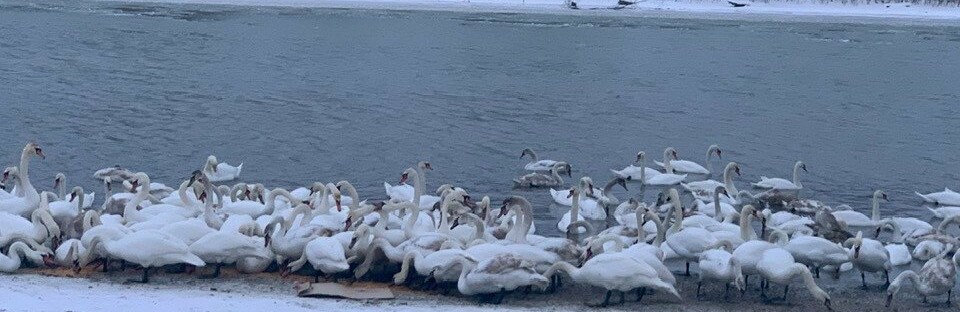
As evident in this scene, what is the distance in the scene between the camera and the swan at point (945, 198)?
15.9 m

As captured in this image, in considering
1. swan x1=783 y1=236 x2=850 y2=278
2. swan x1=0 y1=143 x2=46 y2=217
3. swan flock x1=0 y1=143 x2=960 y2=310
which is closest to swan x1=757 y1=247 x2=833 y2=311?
swan flock x1=0 y1=143 x2=960 y2=310

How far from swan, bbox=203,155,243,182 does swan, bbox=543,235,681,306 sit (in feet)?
23.4

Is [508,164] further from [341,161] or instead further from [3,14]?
[3,14]

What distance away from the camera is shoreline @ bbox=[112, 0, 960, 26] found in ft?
173

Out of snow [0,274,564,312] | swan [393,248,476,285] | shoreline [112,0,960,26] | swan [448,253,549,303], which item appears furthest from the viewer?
shoreline [112,0,960,26]

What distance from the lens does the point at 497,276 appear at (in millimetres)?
10188

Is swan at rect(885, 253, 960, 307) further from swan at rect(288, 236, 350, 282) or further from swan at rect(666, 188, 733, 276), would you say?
swan at rect(288, 236, 350, 282)

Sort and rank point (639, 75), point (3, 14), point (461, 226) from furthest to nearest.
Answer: point (3, 14) < point (639, 75) < point (461, 226)

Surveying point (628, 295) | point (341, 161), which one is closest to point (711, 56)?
point (341, 161)

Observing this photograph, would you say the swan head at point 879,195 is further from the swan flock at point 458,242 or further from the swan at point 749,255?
the swan at point 749,255

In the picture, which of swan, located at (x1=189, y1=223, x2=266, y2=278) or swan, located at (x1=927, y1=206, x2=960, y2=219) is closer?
swan, located at (x1=189, y1=223, x2=266, y2=278)

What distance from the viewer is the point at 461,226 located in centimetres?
1238

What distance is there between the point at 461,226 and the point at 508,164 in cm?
615

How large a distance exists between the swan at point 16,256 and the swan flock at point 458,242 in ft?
0.04
